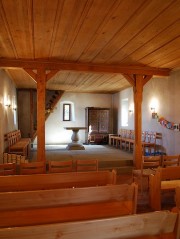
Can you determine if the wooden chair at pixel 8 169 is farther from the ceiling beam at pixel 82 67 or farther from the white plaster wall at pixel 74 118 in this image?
the white plaster wall at pixel 74 118

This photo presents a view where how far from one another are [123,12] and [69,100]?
8999 millimetres

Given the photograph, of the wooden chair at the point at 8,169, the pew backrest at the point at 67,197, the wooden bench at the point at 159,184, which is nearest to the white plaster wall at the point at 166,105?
the wooden bench at the point at 159,184

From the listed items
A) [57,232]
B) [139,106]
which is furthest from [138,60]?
[57,232]

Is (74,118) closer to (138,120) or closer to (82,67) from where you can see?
(138,120)

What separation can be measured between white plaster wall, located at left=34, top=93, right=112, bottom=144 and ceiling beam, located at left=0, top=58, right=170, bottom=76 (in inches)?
231

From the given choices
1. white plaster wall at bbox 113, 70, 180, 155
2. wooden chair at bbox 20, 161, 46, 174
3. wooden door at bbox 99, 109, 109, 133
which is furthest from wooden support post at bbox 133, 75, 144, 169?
wooden door at bbox 99, 109, 109, 133

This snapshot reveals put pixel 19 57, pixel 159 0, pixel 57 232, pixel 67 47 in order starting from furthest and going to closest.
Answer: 1. pixel 19 57
2. pixel 67 47
3. pixel 159 0
4. pixel 57 232

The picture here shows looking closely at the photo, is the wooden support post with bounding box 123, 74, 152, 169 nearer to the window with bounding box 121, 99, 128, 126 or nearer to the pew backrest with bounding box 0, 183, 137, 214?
the window with bounding box 121, 99, 128, 126

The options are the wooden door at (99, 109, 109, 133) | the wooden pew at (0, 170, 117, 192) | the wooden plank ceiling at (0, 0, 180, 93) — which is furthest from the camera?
the wooden door at (99, 109, 109, 133)

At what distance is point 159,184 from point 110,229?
7.30 ft

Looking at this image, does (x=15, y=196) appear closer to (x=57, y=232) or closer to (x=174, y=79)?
(x=57, y=232)

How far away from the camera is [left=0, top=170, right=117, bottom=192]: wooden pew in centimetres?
249

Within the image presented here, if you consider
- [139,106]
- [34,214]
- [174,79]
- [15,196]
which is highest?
[174,79]

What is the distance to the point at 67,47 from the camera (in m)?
4.71
